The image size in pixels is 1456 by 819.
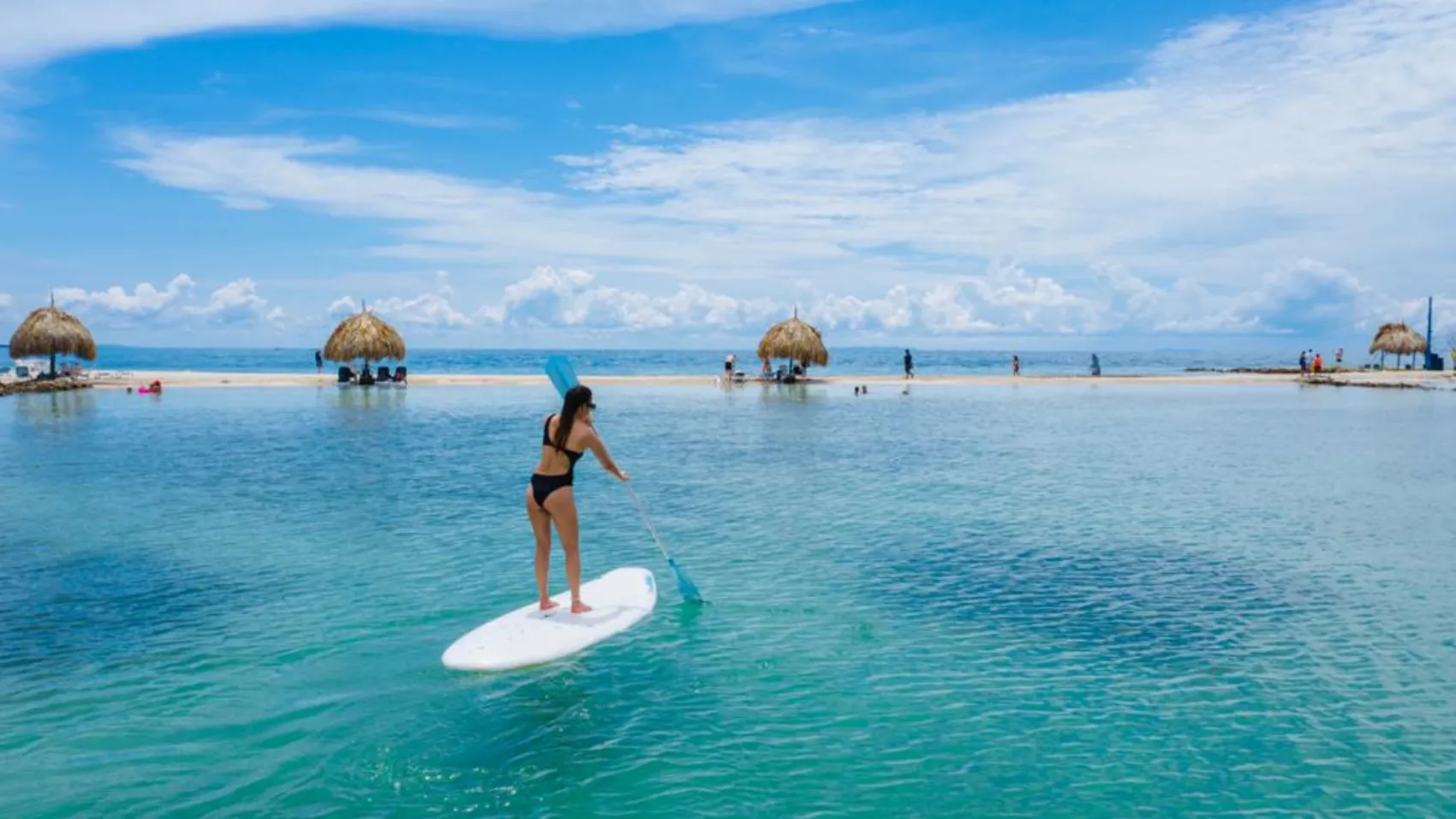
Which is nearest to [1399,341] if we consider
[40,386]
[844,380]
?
[844,380]

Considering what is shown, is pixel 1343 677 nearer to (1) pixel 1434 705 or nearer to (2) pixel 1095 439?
(1) pixel 1434 705

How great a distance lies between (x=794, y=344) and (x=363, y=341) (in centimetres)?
2492

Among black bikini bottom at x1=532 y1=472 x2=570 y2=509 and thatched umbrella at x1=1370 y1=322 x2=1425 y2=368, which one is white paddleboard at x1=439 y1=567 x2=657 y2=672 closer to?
black bikini bottom at x1=532 y1=472 x2=570 y2=509

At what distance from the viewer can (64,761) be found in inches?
289

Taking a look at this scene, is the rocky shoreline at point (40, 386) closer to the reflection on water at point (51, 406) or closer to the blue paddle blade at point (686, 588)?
the reflection on water at point (51, 406)

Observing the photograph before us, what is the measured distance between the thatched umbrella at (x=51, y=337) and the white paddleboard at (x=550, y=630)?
175 ft

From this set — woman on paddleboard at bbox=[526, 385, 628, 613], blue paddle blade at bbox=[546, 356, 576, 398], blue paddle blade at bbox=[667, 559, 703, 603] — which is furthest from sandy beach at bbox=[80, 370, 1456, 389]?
woman on paddleboard at bbox=[526, 385, 628, 613]

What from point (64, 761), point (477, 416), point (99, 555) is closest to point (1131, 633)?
point (64, 761)

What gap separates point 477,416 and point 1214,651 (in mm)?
33755

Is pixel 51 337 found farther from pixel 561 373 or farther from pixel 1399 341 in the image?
pixel 1399 341

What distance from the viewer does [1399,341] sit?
244 ft

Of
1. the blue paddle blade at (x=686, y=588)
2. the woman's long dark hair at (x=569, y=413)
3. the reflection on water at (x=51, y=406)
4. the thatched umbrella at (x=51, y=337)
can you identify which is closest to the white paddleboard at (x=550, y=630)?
the blue paddle blade at (x=686, y=588)

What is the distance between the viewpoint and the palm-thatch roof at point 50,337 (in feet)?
169

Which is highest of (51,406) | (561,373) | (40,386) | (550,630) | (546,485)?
(561,373)
